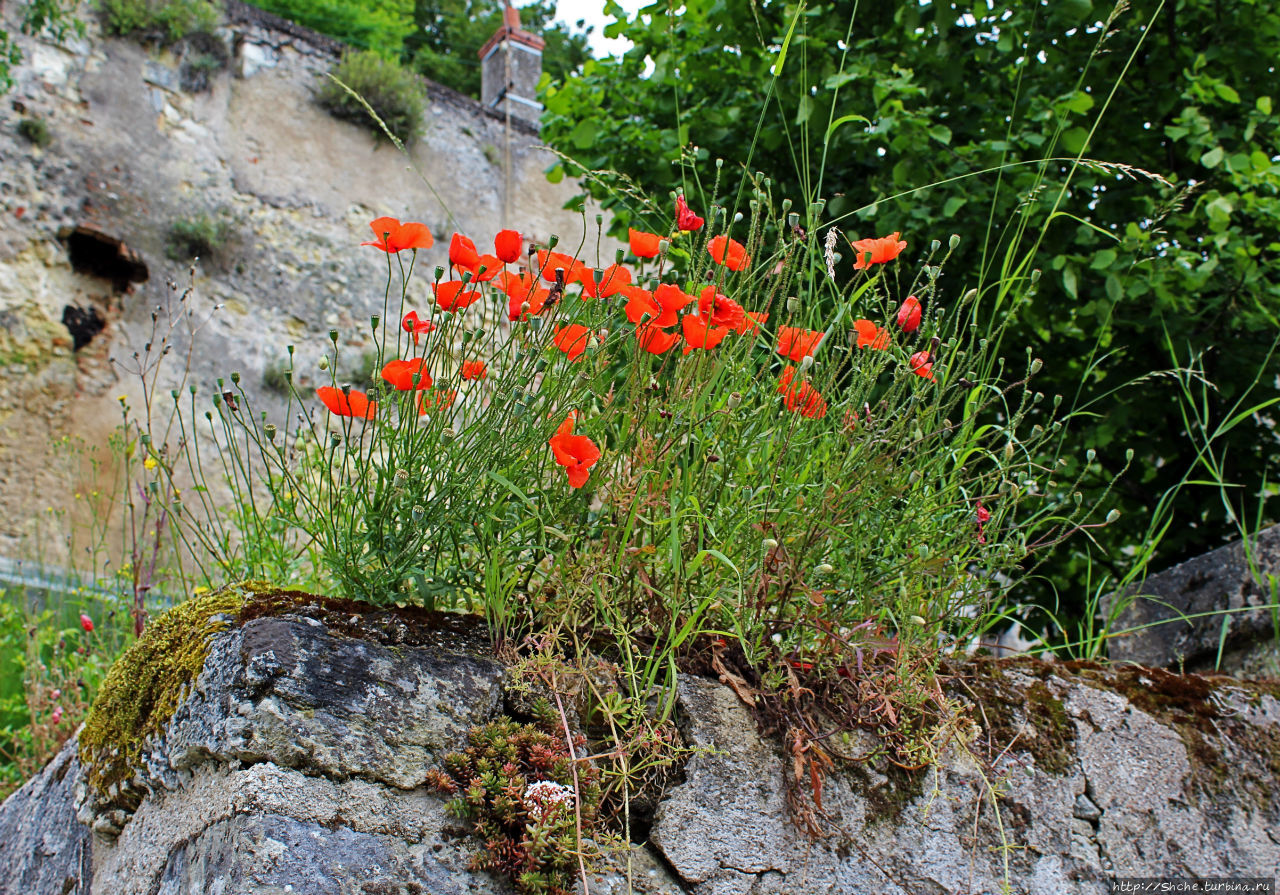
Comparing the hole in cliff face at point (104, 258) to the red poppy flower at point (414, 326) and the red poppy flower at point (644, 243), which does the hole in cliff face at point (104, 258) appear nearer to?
the red poppy flower at point (414, 326)

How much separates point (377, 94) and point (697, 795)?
9.79 m

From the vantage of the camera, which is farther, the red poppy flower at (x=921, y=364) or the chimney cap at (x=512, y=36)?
the chimney cap at (x=512, y=36)

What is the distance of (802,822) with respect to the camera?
54.8 inches

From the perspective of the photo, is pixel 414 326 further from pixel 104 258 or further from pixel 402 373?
pixel 104 258

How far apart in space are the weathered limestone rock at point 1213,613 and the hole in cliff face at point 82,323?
26.8ft

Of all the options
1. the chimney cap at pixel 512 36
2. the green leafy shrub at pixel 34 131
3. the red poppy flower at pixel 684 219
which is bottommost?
the green leafy shrub at pixel 34 131

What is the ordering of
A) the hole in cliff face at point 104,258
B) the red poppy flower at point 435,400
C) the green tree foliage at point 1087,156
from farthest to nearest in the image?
the hole in cliff face at point 104,258, the green tree foliage at point 1087,156, the red poppy flower at point 435,400

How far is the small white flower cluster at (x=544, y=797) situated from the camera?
1194 mm

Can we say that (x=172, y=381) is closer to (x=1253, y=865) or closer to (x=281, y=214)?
(x=281, y=214)

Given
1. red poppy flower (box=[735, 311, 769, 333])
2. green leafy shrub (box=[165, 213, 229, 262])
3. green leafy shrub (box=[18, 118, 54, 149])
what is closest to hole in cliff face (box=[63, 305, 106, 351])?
green leafy shrub (box=[165, 213, 229, 262])

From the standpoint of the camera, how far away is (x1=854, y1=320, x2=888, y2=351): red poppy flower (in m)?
1.54

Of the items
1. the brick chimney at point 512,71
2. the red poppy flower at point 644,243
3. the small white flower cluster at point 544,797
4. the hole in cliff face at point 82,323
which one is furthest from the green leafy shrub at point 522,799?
the brick chimney at point 512,71

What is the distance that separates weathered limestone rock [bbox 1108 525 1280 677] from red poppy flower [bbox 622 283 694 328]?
142cm

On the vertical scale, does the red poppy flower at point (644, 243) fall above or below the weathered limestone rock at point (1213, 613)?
above
